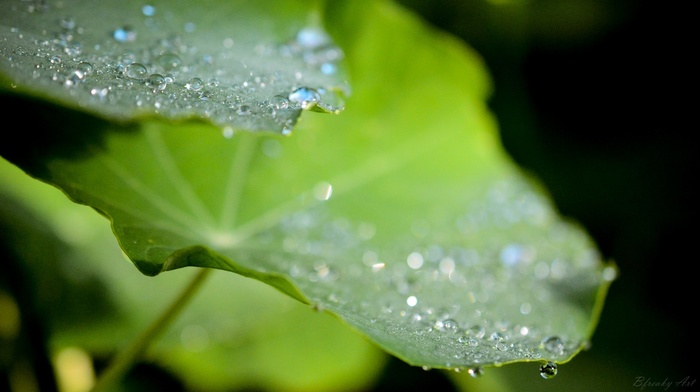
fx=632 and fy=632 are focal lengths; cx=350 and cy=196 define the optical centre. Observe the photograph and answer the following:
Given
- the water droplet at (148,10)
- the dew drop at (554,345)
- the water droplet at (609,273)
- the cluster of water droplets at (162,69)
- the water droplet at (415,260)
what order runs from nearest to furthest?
the cluster of water droplets at (162,69)
the dew drop at (554,345)
the water droplet at (148,10)
the water droplet at (415,260)
the water droplet at (609,273)

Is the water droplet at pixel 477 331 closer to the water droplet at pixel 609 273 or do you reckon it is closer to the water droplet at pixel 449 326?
the water droplet at pixel 449 326

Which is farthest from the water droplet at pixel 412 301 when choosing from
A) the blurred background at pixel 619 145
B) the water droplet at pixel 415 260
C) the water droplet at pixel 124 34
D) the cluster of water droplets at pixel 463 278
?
the blurred background at pixel 619 145

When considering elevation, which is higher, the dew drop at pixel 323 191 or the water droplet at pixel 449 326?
the water droplet at pixel 449 326

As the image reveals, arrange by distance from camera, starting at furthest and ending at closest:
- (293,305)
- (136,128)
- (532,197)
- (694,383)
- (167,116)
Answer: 1. (694,383)
2. (293,305)
3. (532,197)
4. (136,128)
5. (167,116)

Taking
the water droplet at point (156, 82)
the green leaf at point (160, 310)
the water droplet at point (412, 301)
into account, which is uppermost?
the water droplet at point (156, 82)

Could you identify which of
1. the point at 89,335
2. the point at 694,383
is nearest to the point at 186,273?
the point at 89,335

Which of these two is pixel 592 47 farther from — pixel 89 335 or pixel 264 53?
pixel 89 335

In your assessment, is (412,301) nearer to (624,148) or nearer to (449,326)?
(449,326)
